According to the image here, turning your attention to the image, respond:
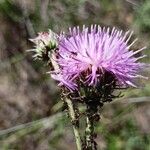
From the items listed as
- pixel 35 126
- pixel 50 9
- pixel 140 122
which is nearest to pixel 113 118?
pixel 140 122

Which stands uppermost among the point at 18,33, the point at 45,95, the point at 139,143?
the point at 18,33

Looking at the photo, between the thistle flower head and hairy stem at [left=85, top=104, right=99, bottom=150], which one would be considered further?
the thistle flower head

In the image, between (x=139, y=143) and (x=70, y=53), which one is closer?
(x=70, y=53)

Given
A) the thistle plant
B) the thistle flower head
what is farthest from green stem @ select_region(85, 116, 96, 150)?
the thistle flower head

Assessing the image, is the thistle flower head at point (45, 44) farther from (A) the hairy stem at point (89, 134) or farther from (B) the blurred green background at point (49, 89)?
(B) the blurred green background at point (49, 89)

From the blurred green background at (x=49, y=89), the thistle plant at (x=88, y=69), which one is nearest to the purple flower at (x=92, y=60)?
the thistle plant at (x=88, y=69)

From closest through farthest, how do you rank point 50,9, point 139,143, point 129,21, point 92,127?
point 92,127 → point 139,143 → point 50,9 → point 129,21

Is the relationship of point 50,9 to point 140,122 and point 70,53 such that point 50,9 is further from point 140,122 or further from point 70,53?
point 70,53

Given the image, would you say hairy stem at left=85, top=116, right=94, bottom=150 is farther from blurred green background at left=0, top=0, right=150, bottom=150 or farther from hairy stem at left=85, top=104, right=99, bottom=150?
blurred green background at left=0, top=0, right=150, bottom=150
